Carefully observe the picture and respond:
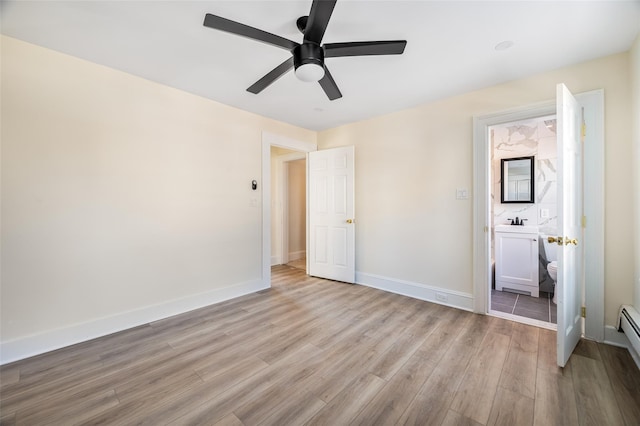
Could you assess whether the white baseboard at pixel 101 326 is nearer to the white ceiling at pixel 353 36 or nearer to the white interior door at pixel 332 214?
the white interior door at pixel 332 214

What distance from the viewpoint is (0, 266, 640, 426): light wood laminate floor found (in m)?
1.46

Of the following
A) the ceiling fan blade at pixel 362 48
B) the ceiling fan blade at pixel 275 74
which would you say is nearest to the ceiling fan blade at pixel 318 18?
the ceiling fan blade at pixel 362 48

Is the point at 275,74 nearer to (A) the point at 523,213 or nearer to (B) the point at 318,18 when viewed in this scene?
(B) the point at 318,18

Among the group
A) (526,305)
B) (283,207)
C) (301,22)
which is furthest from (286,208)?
(526,305)

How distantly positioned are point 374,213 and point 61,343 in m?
3.61

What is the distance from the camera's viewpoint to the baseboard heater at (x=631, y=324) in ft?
5.89

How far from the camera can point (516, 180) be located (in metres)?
3.82

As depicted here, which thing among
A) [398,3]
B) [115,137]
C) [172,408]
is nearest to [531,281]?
[398,3]

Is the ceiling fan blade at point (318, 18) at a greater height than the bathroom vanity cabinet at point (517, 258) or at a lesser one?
greater

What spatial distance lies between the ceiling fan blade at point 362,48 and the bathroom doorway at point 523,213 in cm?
229

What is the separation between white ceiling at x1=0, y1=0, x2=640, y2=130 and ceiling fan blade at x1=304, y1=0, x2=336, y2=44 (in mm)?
277

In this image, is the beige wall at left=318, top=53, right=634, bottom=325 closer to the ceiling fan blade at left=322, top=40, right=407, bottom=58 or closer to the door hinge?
the door hinge

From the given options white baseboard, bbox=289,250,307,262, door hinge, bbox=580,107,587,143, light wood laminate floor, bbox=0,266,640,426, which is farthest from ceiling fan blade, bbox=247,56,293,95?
white baseboard, bbox=289,250,307,262

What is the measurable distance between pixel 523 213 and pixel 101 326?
540cm
